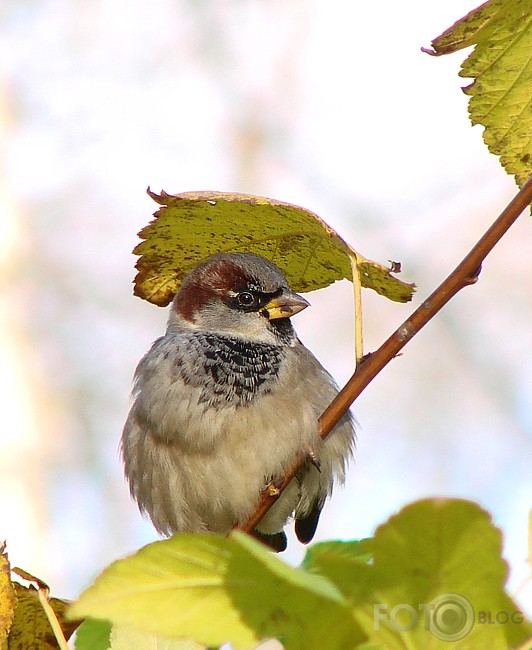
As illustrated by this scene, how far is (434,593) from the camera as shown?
0.44 metres

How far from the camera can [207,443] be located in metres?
1.69

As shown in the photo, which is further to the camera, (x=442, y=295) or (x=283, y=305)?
(x=283, y=305)

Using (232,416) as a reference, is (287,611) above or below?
below

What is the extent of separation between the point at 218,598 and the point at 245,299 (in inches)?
59.9

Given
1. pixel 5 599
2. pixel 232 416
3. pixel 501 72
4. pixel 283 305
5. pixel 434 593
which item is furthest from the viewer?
pixel 283 305

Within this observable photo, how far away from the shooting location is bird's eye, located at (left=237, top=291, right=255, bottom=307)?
1.97 meters

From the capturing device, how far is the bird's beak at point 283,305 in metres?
1.90

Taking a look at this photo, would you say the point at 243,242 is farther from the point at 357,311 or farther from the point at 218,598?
the point at 218,598

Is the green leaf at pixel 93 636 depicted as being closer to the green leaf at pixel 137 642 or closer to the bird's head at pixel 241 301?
the green leaf at pixel 137 642

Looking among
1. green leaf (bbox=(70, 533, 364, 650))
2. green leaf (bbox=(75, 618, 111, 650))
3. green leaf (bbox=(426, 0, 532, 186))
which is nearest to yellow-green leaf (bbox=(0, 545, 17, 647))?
green leaf (bbox=(75, 618, 111, 650))

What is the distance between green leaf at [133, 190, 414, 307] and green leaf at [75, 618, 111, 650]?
15.7 inches

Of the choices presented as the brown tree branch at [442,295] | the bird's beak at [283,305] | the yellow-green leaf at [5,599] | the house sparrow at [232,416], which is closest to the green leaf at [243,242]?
the brown tree branch at [442,295]

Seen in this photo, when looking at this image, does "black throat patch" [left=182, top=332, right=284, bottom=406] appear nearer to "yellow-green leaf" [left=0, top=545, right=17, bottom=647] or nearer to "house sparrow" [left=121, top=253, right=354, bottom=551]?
"house sparrow" [left=121, top=253, right=354, bottom=551]

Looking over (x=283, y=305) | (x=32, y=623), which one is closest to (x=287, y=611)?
(x=32, y=623)
